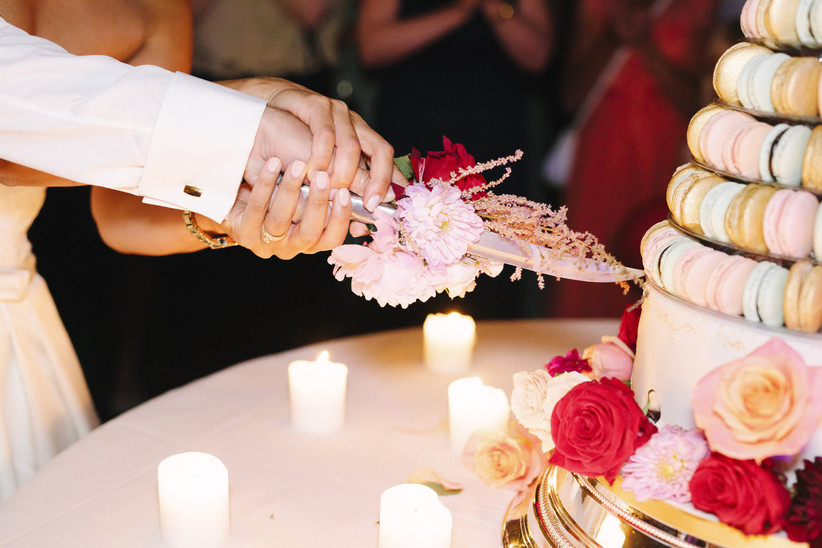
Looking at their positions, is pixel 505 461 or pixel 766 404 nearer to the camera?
pixel 766 404

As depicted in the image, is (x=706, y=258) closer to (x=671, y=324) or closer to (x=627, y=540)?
(x=671, y=324)

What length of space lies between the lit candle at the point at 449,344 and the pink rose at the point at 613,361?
1.78 ft

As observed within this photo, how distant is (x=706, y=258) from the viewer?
0.87 meters

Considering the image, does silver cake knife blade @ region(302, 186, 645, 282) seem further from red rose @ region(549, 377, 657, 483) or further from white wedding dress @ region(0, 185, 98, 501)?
white wedding dress @ region(0, 185, 98, 501)

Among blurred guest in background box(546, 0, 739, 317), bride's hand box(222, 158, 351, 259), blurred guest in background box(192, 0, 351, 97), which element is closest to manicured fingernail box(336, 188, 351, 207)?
bride's hand box(222, 158, 351, 259)

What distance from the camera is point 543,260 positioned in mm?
1047

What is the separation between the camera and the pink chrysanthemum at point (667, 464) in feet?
2.89

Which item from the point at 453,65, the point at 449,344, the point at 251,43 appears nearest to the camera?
the point at 449,344

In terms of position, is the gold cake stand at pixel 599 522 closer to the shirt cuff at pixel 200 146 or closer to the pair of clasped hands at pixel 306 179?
the pair of clasped hands at pixel 306 179

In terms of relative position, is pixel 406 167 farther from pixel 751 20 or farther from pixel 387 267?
pixel 751 20

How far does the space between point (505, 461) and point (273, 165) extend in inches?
22.9

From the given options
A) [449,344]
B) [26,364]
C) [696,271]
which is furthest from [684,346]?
[26,364]

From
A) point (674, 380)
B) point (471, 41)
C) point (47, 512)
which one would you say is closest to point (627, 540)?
point (674, 380)

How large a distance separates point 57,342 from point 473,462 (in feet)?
3.07
